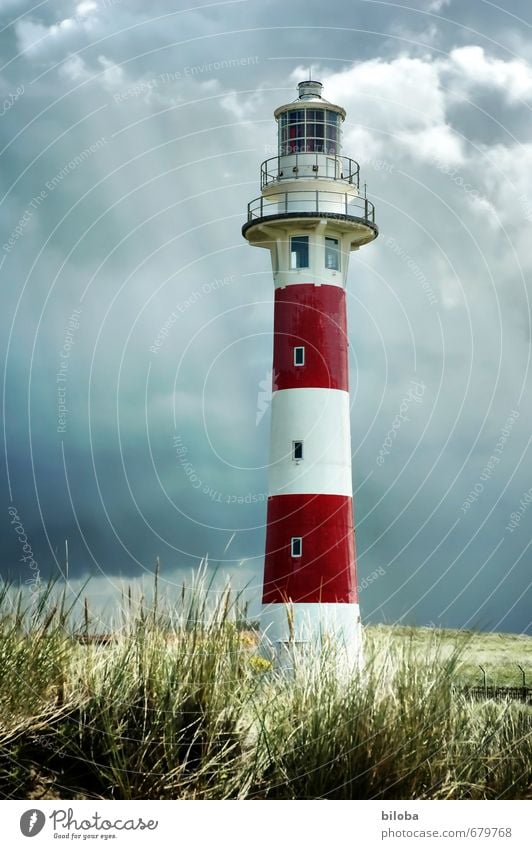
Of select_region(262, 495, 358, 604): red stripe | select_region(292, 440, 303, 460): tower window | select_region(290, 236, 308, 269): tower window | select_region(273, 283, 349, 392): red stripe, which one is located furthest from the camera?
select_region(290, 236, 308, 269): tower window

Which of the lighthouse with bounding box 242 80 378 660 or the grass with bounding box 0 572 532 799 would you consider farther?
the lighthouse with bounding box 242 80 378 660

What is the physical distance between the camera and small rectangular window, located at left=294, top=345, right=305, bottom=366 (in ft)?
97.5

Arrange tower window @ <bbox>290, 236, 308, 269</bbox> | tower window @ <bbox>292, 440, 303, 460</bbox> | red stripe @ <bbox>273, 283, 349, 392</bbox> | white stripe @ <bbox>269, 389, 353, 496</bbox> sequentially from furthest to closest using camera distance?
tower window @ <bbox>290, 236, 308, 269</bbox>, red stripe @ <bbox>273, 283, 349, 392</bbox>, tower window @ <bbox>292, 440, 303, 460</bbox>, white stripe @ <bbox>269, 389, 353, 496</bbox>

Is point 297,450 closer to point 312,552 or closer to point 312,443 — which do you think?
point 312,443

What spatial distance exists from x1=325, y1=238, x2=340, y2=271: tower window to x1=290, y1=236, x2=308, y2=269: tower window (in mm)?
478

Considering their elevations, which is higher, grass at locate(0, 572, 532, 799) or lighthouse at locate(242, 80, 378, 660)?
lighthouse at locate(242, 80, 378, 660)

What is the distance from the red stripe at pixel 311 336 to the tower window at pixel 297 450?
4.05 ft

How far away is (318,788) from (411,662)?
1775 mm

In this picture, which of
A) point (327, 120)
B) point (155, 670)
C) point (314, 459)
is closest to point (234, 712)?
point (155, 670)

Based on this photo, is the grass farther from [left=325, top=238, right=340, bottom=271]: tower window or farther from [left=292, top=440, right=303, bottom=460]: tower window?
[left=325, top=238, right=340, bottom=271]: tower window
